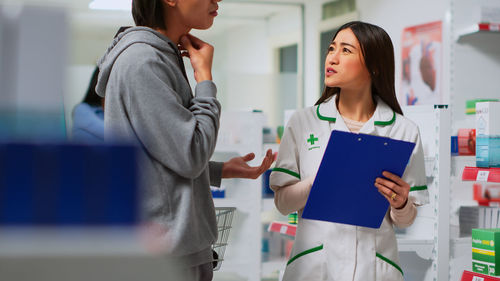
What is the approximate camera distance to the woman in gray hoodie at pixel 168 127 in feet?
3.64

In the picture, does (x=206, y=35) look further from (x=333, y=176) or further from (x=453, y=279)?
(x=333, y=176)

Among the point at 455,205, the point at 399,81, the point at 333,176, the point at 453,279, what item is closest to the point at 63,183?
the point at 333,176

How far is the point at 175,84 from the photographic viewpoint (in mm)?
1203

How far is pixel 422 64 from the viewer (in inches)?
207

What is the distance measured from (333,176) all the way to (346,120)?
1.00ft

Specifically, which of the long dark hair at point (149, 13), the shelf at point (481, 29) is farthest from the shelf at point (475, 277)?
the shelf at point (481, 29)

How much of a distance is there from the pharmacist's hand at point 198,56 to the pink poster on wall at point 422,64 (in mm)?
4033

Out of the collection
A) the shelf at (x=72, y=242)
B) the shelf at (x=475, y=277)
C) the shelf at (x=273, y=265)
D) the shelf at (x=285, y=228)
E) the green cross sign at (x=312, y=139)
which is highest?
the green cross sign at (x=312, y=139)

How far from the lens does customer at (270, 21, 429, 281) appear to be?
169cm

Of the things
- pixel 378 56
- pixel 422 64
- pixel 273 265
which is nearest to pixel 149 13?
pixel 378 56

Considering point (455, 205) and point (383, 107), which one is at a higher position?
point (383, 107)

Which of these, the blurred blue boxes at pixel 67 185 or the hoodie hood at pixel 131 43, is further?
the hoodie hood at pixel 131 43

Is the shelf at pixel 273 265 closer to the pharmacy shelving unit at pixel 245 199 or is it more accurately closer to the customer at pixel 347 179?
the pharmacy shelving unit at pixel 245 199

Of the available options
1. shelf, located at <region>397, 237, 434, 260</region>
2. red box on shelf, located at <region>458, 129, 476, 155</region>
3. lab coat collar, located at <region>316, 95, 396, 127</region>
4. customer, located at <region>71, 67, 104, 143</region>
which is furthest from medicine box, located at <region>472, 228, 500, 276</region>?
customer, located at <region>71, 67, 104, 143</region>
